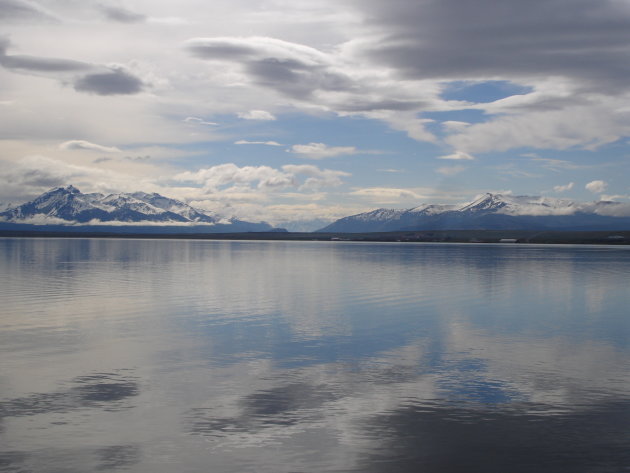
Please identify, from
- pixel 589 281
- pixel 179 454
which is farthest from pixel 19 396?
pixel 589 281

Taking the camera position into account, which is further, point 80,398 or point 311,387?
point 311,387

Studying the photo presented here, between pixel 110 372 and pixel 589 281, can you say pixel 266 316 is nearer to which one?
pixel 110 372

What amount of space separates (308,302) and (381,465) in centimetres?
3244

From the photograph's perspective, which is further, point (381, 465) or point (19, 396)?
point (19, 396)

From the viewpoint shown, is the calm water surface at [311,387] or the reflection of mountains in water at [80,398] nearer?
the calm water surface at [311,387]

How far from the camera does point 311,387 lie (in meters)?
21.8

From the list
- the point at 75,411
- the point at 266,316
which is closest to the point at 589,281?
the point at 266,316

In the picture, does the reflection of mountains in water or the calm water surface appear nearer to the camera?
the calm water surface

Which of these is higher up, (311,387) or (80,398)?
(80,398)

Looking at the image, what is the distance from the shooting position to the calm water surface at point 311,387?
15.3m

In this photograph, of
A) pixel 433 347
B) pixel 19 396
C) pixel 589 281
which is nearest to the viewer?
pixel 19 396

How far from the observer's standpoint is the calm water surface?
15344mm

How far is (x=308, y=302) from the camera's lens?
47.1 meters

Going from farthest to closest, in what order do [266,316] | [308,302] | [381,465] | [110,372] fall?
[308,302]
[266,316]
[110,372]
[381,465]
